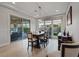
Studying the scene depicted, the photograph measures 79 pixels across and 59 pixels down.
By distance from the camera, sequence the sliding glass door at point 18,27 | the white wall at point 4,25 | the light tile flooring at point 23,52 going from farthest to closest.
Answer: the sliding glass door at point 18,27 < the white wall at point 4,25 < the light tile flooring at point 23,52

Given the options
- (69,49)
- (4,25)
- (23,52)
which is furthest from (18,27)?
(69,49)

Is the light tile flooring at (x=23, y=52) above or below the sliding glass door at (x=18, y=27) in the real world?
below

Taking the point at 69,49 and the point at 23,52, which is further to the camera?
the point at 23,52

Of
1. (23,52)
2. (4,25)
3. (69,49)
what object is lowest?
(23,52)

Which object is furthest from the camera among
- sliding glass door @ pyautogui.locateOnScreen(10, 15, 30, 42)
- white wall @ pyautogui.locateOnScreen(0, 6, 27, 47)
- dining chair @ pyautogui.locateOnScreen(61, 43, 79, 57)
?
sliding glass door @ pyautogui.locateOnScreen(10, 15, 30, 42)

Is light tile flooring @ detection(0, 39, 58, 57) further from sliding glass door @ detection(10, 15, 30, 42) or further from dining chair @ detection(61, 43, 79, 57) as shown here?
sliding glass door @ detection(10, 15, 30, 42)

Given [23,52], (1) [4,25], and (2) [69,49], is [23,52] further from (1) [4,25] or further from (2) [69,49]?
(2) [69,49]

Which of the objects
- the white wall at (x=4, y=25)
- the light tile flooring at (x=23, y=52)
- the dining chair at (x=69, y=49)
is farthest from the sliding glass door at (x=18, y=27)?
the dining chair at (x=69, y=49)

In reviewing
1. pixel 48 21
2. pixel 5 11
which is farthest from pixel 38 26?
pixel 5 11

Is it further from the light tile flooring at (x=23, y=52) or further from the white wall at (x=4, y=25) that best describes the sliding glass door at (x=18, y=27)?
the light tile flooring at (x=23, y=52)

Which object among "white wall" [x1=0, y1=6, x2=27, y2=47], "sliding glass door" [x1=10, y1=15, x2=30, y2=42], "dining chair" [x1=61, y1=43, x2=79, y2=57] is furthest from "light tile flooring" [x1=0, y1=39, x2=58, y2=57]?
"sliding glass door" [x1=10, y1=15, x2=30, y2=42]

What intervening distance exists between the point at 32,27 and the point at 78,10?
7.45 meters

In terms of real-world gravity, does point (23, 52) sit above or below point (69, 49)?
below

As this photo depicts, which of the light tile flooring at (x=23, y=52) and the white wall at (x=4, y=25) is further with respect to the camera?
the white wall at (x=4, y=25)
